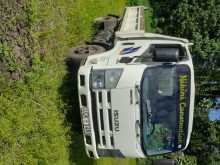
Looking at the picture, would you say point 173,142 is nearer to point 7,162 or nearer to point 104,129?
point 104,129

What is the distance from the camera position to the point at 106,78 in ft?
34.8

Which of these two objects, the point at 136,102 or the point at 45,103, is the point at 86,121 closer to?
the point at 45,103

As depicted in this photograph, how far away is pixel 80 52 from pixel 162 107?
2.19 metres

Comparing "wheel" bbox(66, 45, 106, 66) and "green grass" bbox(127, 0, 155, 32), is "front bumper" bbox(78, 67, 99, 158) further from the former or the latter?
"green grass" bbox(127, 0, 155, 32)

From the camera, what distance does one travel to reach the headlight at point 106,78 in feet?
34.6

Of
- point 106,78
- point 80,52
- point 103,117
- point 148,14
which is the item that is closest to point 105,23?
point 80,52

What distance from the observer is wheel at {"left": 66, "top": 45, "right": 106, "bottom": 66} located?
1167 centimetres

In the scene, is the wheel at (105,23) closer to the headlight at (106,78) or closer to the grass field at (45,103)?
the grass field at (45,103)

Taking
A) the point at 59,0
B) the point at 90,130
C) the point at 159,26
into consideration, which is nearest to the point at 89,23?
the point at 59,0

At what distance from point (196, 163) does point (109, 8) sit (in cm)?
752

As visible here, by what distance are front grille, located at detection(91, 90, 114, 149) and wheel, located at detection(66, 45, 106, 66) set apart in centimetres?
117

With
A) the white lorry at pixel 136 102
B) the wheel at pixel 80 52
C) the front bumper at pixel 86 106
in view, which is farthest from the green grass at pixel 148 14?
the front bumper at pixel 86 106

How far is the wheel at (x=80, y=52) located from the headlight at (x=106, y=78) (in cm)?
94

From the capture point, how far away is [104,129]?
10727 mm
